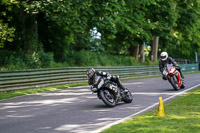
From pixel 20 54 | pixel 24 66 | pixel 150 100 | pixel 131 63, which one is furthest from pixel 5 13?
pixel 150 100

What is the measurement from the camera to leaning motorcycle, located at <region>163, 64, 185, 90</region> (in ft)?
55.1

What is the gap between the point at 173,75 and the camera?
1691 cm

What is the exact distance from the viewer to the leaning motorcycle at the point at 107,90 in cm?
1117

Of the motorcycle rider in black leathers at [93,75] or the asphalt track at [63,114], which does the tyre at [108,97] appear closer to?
the asphalt track at [63,114]

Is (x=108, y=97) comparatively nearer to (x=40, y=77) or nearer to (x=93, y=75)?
(x=93, y=75)

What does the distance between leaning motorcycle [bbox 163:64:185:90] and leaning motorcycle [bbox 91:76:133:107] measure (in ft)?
17.4

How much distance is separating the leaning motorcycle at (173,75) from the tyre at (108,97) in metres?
5.81

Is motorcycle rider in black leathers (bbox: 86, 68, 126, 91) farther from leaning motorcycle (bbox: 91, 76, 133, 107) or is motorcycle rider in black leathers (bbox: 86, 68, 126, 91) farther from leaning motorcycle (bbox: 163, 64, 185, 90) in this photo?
leaning motorcycle (bbox: 163, 64, 185, 90)

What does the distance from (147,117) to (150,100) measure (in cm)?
414

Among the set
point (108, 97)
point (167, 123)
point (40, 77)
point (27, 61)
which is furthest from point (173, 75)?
point (27, 61)

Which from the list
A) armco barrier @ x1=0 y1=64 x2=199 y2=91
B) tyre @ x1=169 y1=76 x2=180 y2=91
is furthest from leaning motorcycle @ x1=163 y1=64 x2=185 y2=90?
armco barrier @ x1=0 y1=64 x2=199 y2=91

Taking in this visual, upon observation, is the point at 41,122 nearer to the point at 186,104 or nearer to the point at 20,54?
the point at 186,104

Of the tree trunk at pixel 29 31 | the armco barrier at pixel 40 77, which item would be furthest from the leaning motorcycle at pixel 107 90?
the tree trunk at pixel 29 31

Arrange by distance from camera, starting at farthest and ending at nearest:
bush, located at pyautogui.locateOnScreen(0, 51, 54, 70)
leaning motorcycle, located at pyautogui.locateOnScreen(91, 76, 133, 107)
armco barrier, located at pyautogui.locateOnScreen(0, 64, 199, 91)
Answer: bush, located at pyautogui.locateOnScreen(0, 51, 54, 70), armco barrier, located at pyautogui.locateOnScreen(0, 64, 199, 91), leaning motorcycle, located at pyautogui.locateOnScreen(91, 76, 133, 107)
